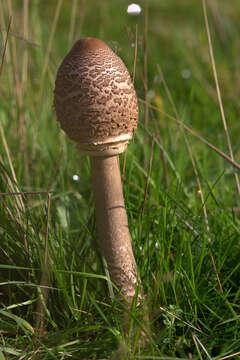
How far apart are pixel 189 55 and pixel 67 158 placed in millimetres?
1649

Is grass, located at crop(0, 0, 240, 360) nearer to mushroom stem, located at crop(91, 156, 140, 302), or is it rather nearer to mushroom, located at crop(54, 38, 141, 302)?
mushroom stem, located at crop(91, 156, 140, 302)

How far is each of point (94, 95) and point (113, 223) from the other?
1.41ft

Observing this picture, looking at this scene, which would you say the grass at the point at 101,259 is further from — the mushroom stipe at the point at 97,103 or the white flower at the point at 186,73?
the white flower at the point at 186,73

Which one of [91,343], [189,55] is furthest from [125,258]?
[189,55]

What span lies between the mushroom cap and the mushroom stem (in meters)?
0.12

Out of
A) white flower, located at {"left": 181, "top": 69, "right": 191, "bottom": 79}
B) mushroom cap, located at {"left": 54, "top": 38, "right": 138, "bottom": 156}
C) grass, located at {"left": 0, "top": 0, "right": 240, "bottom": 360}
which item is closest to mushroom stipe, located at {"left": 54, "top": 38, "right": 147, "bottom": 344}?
→ mushroom cap, located at {"left": 54, "top": 38, "right": 138, "bottom": 156}

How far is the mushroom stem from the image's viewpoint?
128 centimetres

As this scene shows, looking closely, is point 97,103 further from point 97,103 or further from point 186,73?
point 186,73

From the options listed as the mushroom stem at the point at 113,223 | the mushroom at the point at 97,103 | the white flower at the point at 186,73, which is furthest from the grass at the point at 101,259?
the white flower at the point at 186,73

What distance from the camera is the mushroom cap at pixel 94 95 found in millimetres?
1114

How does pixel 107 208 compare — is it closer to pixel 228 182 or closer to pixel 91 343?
pixel 91 343

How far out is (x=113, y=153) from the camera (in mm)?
1224

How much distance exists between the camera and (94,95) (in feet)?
3.65

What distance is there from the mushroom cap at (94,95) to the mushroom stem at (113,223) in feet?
0.40
